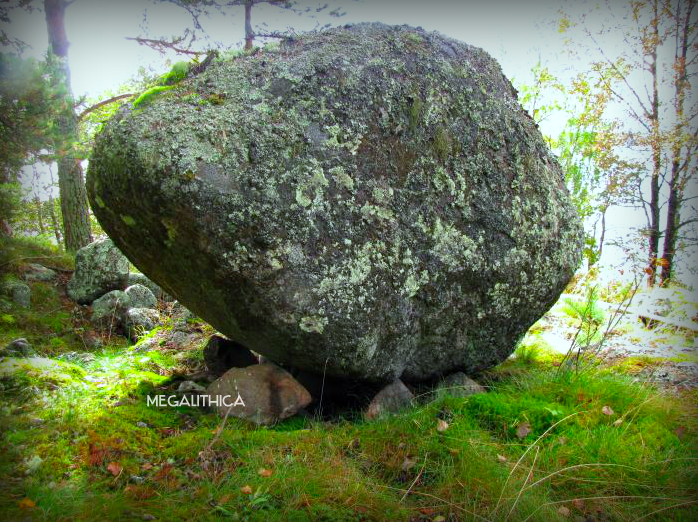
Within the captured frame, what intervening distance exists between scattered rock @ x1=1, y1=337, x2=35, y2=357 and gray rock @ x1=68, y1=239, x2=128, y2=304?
264 centimetres

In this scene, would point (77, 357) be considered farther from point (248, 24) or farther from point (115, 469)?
point (248, 24)

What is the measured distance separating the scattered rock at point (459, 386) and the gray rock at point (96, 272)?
577 centimetres

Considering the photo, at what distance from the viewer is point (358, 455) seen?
2.98m

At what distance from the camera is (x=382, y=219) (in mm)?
3516

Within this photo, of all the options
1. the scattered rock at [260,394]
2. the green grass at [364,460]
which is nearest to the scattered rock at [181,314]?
the scattered rock at [260,394]

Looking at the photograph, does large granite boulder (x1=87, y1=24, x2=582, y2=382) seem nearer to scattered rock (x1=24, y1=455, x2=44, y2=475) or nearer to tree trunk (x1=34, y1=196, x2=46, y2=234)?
scattered rock (x1=24, y1=455, x2=44, y2=475)

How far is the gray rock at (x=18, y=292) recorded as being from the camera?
21.0 ft

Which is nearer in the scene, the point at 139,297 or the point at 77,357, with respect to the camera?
the point at 77,357

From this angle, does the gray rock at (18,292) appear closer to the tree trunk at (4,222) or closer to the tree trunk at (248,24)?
the tree trunk at (4,222)

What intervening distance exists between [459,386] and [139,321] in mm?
4541

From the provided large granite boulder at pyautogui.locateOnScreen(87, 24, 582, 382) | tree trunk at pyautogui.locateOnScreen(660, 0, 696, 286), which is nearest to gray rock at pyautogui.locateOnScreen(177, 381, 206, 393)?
large granite boulder at pyautogui.locateOnScreen(87, 24, 582, 382)

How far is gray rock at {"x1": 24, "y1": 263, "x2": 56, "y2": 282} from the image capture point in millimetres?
7410

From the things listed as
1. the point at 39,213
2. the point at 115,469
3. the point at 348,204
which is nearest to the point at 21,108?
the point at 348,204

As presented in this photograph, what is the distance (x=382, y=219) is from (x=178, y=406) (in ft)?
7.34
